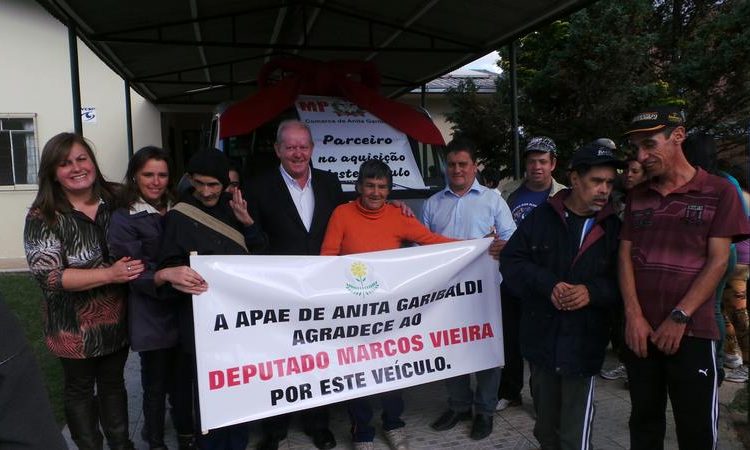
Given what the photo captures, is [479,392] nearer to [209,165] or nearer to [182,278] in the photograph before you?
[182,278]

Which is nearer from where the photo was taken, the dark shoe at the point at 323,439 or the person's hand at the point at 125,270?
the person's hand at the point at 125,270

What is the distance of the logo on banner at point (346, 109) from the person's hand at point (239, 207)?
228cm

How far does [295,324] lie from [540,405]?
146cm

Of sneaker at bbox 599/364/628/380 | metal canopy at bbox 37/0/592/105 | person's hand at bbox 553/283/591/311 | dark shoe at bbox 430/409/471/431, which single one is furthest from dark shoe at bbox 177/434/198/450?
metal canopy at bbox 37/0/592/105

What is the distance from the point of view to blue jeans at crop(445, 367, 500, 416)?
12.5 feet

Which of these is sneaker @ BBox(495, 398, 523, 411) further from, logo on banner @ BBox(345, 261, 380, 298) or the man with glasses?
logo on banner @ BBox(345, 261, 380, 298)

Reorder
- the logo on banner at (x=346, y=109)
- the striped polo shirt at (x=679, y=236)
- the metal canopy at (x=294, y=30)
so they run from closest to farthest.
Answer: the striped polo shirt at (x=679, y=236)
the logo on banner at (x=346, y=109)
the metal canopy at (x=294, y=30)

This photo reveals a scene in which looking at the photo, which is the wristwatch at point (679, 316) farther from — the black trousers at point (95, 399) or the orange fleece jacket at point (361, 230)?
the black trousers at point (95, 399)

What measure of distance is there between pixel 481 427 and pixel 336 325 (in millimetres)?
1322

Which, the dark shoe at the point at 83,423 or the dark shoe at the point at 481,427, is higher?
the dark shoe at the point at 83,423

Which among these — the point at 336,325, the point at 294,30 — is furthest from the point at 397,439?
the point at 294,30

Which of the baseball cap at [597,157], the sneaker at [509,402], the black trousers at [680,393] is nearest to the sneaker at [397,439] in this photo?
the sneaker at [509,402]

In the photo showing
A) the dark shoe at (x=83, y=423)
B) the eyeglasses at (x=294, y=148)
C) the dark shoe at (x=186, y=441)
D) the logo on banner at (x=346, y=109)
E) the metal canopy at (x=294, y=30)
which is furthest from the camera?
the metal canopy at (x=294, y=30)

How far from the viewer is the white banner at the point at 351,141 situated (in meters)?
5.04
